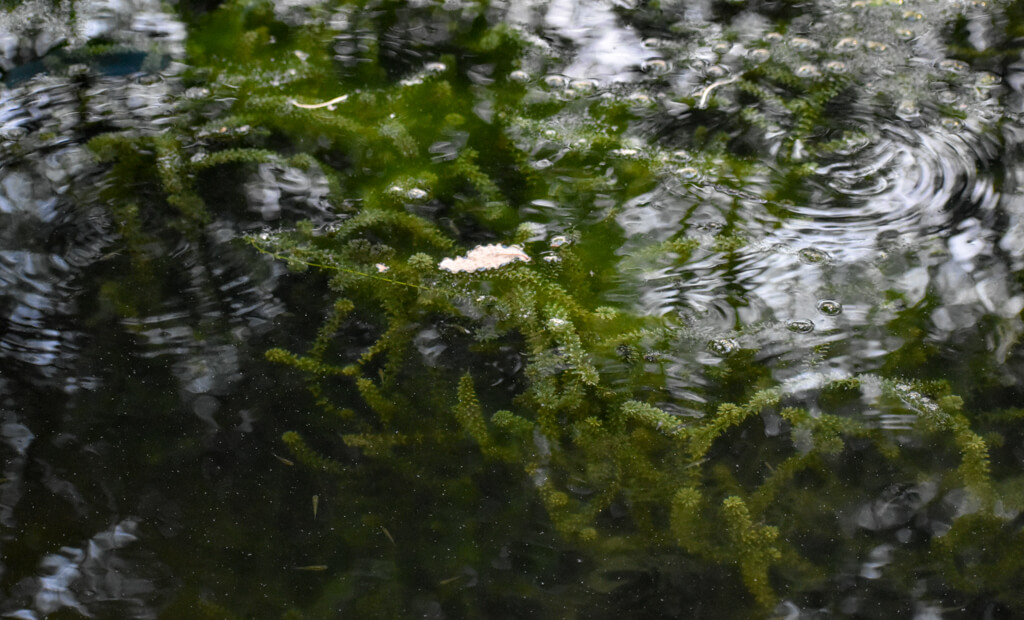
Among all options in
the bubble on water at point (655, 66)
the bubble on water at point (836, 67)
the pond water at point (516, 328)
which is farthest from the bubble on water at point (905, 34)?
the bubble on water at point (655, 66)

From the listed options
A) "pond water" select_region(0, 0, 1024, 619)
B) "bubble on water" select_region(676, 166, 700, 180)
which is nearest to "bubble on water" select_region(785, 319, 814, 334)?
"pond water" select_region(0, 0, 1024, 619)

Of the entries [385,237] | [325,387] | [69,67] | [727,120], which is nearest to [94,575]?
[325,387]

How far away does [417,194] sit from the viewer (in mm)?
2076

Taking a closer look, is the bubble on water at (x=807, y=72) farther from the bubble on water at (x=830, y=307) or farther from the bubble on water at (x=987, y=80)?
the bubble on water at (x=830, y=307)

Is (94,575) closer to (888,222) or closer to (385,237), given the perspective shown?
(385,237)

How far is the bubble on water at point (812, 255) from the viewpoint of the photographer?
74.3 inches

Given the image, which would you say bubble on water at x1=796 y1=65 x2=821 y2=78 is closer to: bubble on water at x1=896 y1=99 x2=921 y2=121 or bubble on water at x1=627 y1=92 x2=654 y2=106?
bubble on water at x1=896 y1=99 x2=921 y2=121

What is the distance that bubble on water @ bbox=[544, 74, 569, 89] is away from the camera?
2.43 metres

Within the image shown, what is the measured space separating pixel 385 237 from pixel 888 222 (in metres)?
1.29

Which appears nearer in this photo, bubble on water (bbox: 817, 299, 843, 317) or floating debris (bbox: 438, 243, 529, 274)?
bubble on water (bbox: 817, 299, 843, 317)

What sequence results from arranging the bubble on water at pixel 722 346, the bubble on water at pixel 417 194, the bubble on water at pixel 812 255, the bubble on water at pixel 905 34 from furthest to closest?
1. the bubble on water at pixel 905 34
2. the bubble on water at pixel 417 194
3. the bubble on water at pixel 812 255
4. the bubble on water at pixel 722 346

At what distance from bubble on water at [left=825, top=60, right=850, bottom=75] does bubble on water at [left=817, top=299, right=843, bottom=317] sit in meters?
0.98

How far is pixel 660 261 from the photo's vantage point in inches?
74.9

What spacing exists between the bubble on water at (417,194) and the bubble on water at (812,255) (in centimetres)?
98
